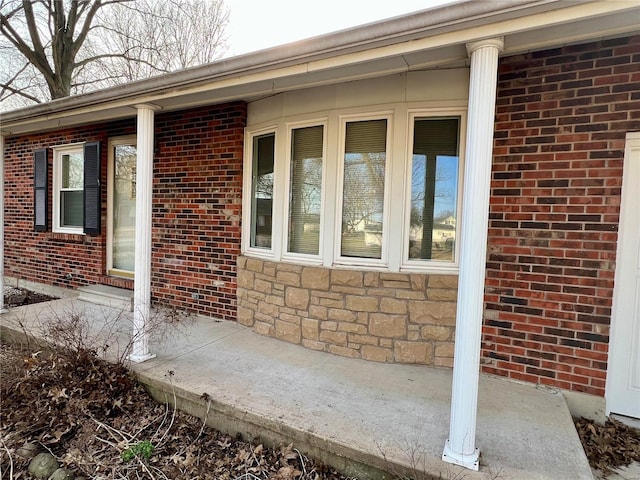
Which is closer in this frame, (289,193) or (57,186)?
(289,193)

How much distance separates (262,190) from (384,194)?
158cm

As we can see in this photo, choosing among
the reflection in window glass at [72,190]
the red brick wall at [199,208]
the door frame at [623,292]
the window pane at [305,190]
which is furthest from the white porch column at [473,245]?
the reflection in window glass at [72,190]

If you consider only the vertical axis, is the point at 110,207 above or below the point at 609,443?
above

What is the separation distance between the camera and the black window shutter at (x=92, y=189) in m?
5.37

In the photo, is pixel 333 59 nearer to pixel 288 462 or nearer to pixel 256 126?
pixel 256 126

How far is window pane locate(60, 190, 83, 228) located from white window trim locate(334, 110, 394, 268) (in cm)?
478

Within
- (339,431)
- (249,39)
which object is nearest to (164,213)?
(339,431)

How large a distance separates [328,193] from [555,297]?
7.04 ft

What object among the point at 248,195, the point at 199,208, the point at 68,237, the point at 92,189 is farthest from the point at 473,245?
the point at 68,237

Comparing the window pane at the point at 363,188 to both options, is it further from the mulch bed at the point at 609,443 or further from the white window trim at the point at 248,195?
the mulch bed at the point at 609,443

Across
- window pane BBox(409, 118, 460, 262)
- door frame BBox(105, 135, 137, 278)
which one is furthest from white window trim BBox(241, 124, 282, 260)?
door frame BBox(105, 135, 137, 278)

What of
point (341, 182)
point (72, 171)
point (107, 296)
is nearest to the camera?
point (341, 182)

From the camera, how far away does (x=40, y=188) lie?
20.0 ft

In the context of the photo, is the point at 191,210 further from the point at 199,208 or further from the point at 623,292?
the point at 623,292
